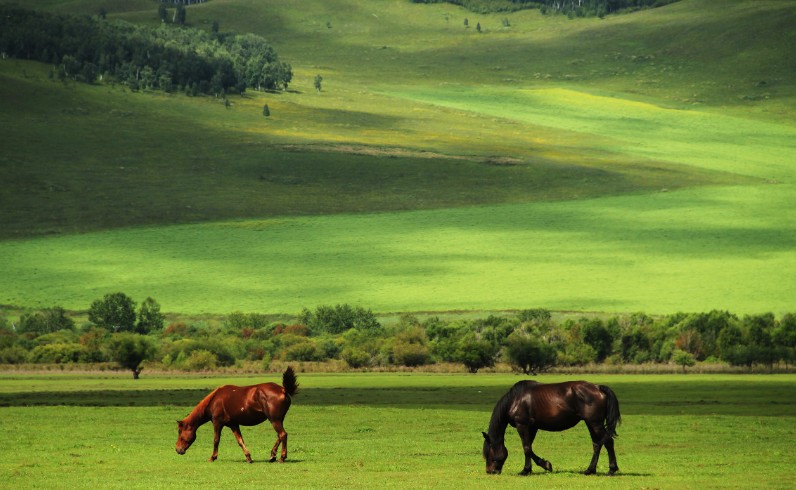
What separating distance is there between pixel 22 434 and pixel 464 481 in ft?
48.5

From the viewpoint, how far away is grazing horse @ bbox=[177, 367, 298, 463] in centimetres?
2711

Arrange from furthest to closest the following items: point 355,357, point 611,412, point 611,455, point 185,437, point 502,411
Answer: point 355,357, point 185,437, point 502,411, point 611,455, point 611,412

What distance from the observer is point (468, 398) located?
4925 centimetres

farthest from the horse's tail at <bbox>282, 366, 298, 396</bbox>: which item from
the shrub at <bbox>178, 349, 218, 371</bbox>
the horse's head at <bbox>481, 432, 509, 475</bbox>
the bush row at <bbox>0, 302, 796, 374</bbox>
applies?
the shrub at <bbox>178, 349, 218, 371</bbox>

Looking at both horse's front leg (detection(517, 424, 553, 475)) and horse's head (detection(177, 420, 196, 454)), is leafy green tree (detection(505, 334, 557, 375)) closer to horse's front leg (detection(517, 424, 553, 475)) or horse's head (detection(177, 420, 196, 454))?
horse's head (detection(177, 420, 196, 454))

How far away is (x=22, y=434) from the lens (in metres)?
35.0

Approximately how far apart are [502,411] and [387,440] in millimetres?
8262

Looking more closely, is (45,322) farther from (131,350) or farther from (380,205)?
(380,205)

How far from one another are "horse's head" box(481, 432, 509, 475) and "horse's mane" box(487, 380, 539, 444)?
120 mm

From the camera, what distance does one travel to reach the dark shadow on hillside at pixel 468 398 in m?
44.2

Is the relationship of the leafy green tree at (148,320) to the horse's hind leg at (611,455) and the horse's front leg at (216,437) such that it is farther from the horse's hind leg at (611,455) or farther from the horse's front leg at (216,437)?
the horse's hind leg at (611,455)

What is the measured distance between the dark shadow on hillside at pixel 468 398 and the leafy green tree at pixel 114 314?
3528 cm

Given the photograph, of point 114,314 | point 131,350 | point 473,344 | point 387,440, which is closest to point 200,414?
point 387,440

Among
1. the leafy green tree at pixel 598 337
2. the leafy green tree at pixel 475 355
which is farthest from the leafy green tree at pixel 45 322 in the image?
the leafy green tree at pixel 598 337
